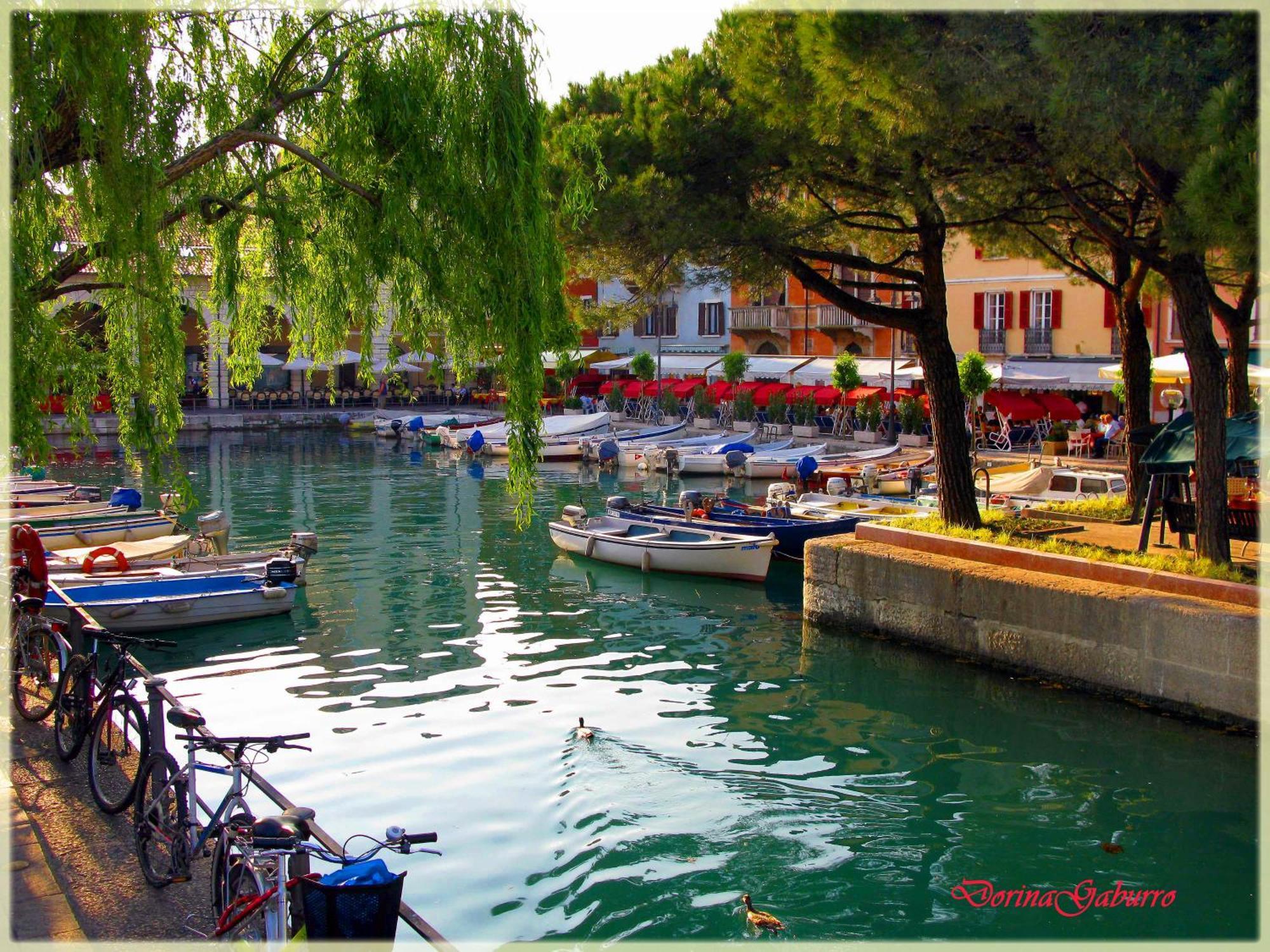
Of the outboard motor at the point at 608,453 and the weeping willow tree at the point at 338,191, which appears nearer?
the weeping willow tree at the point at 338,191

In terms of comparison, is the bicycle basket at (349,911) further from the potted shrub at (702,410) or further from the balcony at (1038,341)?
the potted shrub at (702,410)

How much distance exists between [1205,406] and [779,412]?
28.9 metres

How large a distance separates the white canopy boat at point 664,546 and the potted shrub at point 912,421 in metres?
15.8

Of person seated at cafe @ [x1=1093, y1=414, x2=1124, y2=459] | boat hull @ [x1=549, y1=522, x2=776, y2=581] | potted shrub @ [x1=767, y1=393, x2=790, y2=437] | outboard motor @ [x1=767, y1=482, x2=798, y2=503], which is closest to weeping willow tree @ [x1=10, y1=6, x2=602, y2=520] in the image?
boat hull @ [x1=549, y1=522, x2=776, y2=581]

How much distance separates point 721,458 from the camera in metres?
35.5

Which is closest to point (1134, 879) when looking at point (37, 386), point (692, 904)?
point (692, 904)

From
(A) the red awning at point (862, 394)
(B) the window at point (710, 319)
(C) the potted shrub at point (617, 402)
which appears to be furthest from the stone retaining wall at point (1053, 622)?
(B) the window at point (710, 319)

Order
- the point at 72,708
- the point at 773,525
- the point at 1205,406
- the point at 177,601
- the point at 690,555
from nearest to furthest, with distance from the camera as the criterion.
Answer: the point at 72,708 → the point at 1205,406 → the point at 177,601 → the point at 690,555 → the point at 773,525

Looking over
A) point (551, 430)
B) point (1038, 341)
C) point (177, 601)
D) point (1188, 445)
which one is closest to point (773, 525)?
point (1188, 445)

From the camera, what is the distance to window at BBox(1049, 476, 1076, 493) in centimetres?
2308

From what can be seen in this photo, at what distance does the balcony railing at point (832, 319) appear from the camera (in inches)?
1849

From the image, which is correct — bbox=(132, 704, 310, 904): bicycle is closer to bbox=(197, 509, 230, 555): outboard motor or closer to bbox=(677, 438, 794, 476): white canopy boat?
bbox=(197, 509, 230, 555): outboard motor

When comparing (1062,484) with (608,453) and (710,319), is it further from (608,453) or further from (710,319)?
(710,319)

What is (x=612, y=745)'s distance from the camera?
37.6 ft
